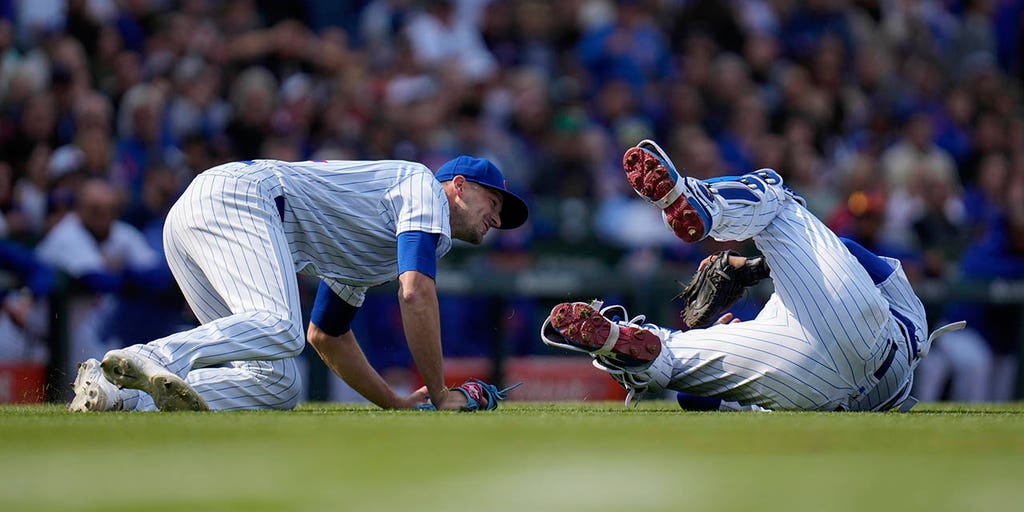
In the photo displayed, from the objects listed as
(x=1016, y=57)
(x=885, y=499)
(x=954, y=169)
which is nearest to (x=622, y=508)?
(x=885, y=499)

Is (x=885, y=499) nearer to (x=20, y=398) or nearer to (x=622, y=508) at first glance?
(x=622, y=508)

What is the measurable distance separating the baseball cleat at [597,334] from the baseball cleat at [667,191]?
1.67 ft

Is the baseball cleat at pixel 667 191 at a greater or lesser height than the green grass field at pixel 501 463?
greater

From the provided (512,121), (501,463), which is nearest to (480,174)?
(501,463)

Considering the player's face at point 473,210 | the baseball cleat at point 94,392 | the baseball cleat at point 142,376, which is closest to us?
the baseball cleat at point 142,376

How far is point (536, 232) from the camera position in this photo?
1026 centimetres

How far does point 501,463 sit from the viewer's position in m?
3.43

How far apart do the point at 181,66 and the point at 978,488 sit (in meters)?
8.40

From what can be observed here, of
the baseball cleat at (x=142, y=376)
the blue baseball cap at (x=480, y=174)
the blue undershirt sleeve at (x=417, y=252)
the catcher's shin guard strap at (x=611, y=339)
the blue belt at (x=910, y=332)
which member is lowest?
the blue belt at (x=910, y=332)

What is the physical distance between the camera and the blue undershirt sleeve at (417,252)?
4.92 meters

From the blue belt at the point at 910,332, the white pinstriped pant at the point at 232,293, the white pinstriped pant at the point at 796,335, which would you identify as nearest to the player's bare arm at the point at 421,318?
the white pinstriped pant at the point at 232,293

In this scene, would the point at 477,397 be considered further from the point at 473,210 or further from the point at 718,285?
the point at 718,285

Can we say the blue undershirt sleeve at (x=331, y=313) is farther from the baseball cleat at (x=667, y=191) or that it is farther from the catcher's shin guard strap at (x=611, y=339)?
the baseball cleat at (x=667, y=191)

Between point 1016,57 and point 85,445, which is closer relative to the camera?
point 85,445
